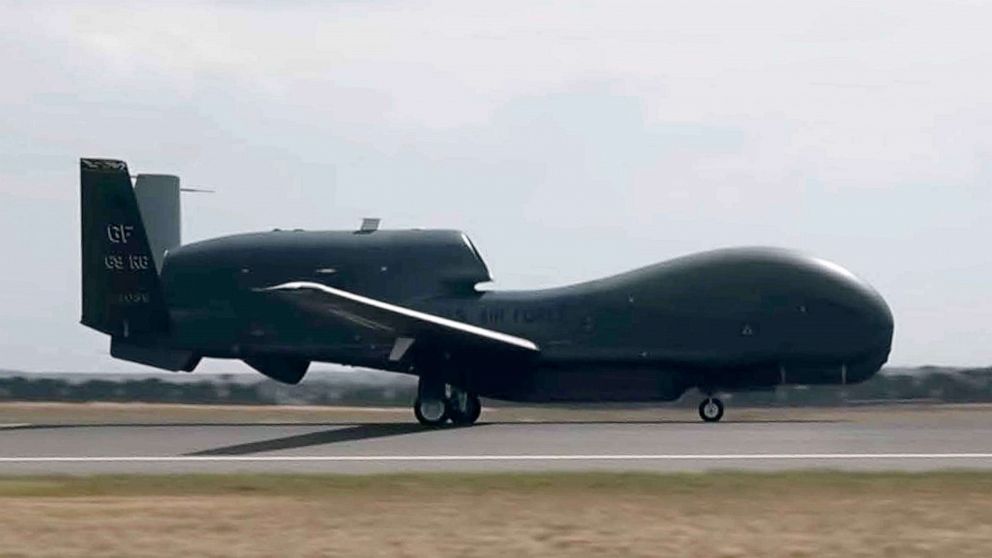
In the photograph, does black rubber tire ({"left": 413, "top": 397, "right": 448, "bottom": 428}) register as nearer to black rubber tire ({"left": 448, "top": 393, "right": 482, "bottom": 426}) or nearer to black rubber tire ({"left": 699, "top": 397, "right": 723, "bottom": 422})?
black rubber tire ({"left": 448, "top": 393, "right": 482, "bottom": 426})

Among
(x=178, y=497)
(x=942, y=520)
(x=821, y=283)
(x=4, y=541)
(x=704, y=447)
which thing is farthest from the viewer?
(x=821, y=283)

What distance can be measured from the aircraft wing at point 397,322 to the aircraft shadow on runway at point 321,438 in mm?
1685

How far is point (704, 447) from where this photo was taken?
29953 mm

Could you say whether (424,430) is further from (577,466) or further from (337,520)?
(337,520)

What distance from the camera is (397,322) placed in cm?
3947

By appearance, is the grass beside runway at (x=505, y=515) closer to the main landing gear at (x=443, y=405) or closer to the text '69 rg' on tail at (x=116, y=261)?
the main landing gear at (x=443, y=405)

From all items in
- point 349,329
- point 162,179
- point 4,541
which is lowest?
point 4,541

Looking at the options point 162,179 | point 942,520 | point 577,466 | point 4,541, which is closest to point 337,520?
point 4,541

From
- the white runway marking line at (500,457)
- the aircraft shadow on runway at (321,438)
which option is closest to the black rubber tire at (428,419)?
the aircraft shadow on runway at (321,438)

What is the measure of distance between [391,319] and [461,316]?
3107 mm

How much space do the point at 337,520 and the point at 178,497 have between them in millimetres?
3585

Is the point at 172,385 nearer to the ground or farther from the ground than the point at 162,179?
nearer to the ground

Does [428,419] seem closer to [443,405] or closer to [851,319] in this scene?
[443,405]

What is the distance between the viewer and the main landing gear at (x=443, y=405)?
133 ft
